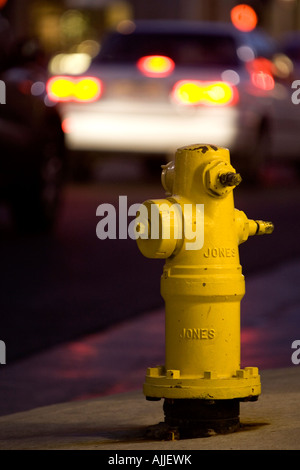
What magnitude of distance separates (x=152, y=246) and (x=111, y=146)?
12281 millimetres

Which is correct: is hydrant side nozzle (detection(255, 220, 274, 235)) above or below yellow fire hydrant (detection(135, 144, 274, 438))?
above

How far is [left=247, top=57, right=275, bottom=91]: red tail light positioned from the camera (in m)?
17.4

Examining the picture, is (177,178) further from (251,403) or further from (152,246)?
(251,403)

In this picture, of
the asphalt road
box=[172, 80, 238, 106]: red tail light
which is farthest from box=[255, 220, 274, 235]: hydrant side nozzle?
box=[172, 80, 238, 106]: red tail light

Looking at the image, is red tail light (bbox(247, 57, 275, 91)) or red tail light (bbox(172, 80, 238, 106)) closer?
red tail light (bbox(172, 80, 238, 106))

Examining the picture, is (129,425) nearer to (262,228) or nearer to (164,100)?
(262,228)

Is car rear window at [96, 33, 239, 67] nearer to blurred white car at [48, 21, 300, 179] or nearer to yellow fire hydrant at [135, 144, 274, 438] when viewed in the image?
blurred white car at [48, 21, 300, 179]

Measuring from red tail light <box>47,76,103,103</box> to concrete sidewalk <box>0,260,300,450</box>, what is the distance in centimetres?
735

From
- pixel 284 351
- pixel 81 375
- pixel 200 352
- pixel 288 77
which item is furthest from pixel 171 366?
pixel 288 77

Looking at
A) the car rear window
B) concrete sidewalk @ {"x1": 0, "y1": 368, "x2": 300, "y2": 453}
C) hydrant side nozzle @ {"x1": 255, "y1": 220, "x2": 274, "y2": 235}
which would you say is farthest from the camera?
the car rear window

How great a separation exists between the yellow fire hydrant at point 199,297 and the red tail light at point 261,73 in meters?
12.4

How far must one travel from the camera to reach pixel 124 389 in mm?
6754

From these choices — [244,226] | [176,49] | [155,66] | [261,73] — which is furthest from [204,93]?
[244,226]

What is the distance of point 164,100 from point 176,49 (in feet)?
3.12
